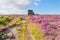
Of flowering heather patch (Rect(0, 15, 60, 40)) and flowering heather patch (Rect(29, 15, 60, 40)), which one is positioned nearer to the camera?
flowering heather patch (Rect(29, 15, 60, 40))

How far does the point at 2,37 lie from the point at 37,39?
5395mm

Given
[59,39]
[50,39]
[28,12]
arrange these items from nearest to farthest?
[59,39], [50,39], [28,12]

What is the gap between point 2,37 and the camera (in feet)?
89.6

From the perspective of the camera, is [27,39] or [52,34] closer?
[52,34]

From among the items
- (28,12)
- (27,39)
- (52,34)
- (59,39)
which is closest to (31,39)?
(27,39)

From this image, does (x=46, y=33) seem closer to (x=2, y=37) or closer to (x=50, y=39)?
(x=50, y=39)

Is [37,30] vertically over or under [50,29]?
under

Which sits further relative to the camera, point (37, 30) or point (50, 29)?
point (37, 30)

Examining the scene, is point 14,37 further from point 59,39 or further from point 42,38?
point 59,39

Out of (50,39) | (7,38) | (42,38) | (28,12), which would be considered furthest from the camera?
(28,12)

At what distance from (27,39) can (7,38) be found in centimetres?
293

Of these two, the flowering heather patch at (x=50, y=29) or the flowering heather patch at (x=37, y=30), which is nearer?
the flowering heather patch at (x=50, y=29)

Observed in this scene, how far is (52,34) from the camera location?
24.0 metres

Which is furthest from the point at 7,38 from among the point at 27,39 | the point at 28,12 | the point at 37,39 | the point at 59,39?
the point at 28,12
